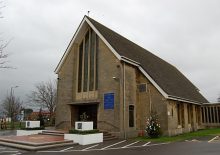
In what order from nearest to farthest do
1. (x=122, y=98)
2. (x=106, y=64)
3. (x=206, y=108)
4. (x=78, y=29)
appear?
1. (x=122, y=98)
2. (x=106, y=64)
3. (x=78, y=29)
4. (x=206, y=108)

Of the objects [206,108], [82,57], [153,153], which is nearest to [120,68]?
[82,57]

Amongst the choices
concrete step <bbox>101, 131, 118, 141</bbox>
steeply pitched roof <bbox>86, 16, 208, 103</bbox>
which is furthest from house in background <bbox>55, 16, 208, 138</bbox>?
→ concrete step <bbox>101, 131, 118, 141</bbox>

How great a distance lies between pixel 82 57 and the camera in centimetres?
2631

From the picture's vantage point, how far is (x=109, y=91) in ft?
74.0

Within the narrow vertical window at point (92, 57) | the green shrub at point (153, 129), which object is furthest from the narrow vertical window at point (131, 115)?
the narrow vertical window at point (92, 57)

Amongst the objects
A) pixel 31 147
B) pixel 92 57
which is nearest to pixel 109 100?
pixel 92 57

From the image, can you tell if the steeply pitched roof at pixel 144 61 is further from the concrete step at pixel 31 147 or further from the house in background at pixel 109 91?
the concrete step at pixel 31 147

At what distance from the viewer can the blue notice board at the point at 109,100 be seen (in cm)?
2205

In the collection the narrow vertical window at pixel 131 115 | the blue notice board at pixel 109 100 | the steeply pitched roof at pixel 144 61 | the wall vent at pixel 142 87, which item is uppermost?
the steeply pitched roof at pixel 144 61

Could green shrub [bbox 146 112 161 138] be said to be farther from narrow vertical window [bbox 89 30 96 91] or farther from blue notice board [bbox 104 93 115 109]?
narrow vertical window [bbox 89 30 96 91]

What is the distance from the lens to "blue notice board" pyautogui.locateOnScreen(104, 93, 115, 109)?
72.3 feet

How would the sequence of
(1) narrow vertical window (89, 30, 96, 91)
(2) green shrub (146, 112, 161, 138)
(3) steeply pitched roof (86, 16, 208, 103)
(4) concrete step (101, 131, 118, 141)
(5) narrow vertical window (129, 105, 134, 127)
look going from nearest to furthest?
1. (4) concrete step (101, 131, 118, 141)
2. (2) green shrub (146, 112, 161, 138)
3. (5) narrow vertical window (129, 105, 134, 127)
4. (3) steeply pitched roof (86, 16, 208, 103)
5. (1) narrow vertical window (89, 30, 96, 91)

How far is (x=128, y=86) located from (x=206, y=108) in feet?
50.6

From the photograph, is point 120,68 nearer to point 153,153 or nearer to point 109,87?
point 109,87
